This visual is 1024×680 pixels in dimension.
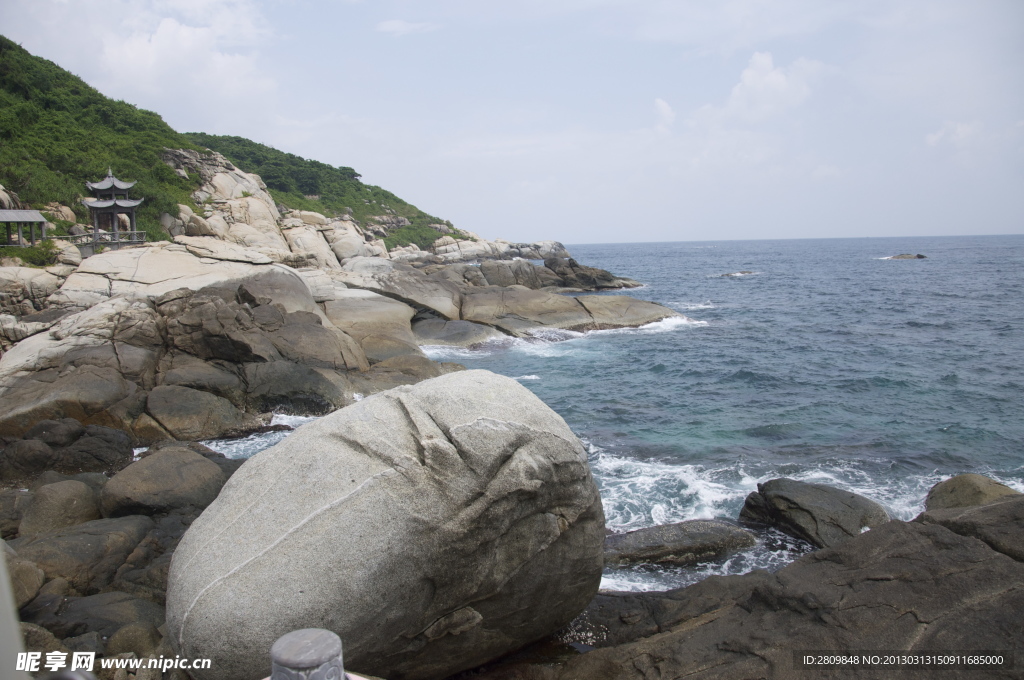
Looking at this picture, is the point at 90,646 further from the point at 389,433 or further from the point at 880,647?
the point at 880,647

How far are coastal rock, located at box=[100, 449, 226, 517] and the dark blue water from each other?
252 inches

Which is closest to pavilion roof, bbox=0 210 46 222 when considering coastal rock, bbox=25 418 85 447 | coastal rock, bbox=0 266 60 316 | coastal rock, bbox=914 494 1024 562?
coastal rock, bbox=0 266 60 316

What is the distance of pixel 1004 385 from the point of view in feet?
61.8

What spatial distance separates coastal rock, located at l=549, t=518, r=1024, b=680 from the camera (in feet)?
16.8

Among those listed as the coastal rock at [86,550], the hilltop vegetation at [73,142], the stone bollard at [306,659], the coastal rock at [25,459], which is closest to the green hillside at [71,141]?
the hilltop vegetation at [73,142]

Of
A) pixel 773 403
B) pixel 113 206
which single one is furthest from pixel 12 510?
pixel 113 206

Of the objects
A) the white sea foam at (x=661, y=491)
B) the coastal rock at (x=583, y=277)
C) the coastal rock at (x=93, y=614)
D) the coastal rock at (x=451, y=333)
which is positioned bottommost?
the white sea foam at (x=661, y=491)

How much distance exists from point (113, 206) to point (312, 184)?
153ft

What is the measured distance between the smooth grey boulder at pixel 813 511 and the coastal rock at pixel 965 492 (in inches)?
38.6

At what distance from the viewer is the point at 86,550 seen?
7664mm

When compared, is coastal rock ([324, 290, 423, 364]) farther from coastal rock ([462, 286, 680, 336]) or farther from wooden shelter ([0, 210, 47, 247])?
wooden shelter ([0, 210, 47, 247])

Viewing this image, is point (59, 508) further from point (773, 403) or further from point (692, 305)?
point (692, 305)

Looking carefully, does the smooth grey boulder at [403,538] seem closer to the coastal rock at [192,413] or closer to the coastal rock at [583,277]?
the coastal rock at [192,413]

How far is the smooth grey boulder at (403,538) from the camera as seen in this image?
525 cm
